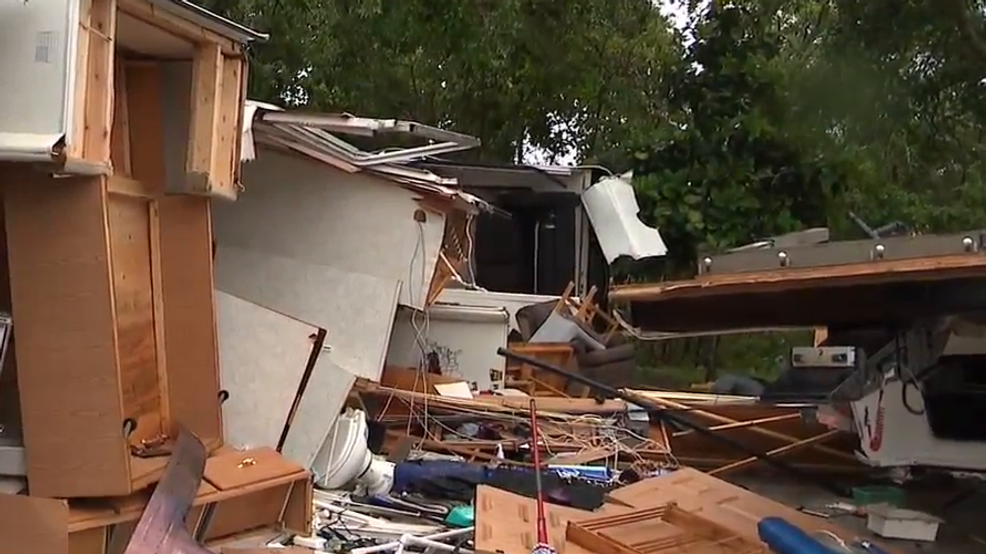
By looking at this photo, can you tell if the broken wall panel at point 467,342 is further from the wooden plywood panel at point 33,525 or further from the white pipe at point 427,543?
the wooden plywood panel at point 33,525

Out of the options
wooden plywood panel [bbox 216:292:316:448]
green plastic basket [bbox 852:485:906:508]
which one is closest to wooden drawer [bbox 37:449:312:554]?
wooden plywood panel [bbox 216:292:316:448]

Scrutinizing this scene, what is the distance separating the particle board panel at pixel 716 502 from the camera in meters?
5.21

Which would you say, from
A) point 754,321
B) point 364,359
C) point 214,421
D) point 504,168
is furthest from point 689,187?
point 214,421

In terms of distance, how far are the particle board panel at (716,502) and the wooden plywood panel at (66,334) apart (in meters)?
2.65

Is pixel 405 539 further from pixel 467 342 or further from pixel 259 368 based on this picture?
pixel 467 342

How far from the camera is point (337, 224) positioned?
755cm

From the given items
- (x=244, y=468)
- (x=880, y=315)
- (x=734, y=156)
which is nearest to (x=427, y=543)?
(x=244, y=468)

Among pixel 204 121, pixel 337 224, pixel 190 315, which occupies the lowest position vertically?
pixel 190 315

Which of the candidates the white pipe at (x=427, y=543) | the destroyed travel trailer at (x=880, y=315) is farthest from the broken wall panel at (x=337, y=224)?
the white pipe at (x=427, y=543)

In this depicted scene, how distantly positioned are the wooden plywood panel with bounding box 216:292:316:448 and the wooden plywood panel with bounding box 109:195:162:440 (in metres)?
1.29

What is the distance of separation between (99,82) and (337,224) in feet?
10.9

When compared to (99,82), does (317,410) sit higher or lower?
lower

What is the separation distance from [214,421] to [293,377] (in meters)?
0.84

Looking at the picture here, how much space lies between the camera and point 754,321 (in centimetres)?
545
